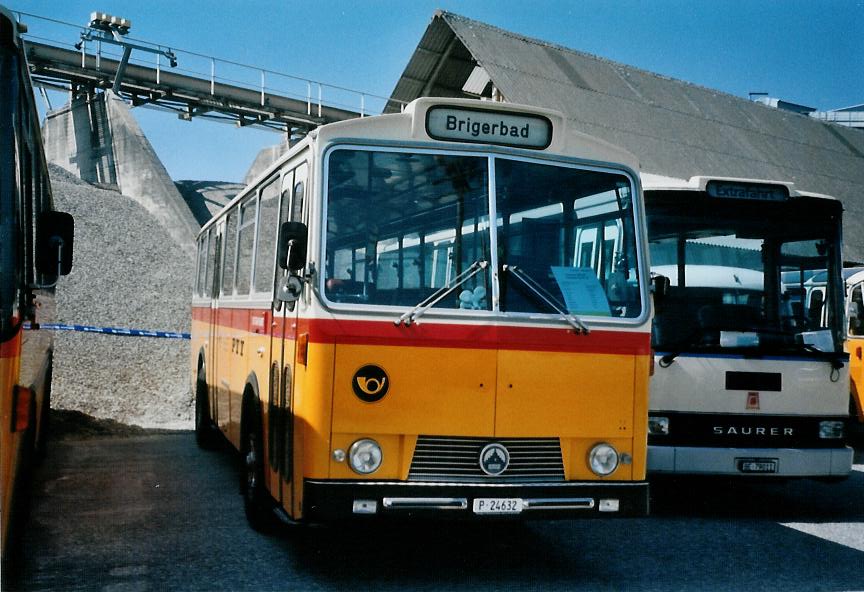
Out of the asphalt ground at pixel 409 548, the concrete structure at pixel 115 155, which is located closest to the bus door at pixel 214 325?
the asphalt ground at pixel 409 548

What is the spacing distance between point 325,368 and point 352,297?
1.58ft

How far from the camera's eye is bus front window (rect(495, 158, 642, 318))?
6.03 meters

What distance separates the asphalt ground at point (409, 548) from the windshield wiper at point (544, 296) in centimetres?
170

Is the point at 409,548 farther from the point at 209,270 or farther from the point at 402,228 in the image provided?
the point at 209,270

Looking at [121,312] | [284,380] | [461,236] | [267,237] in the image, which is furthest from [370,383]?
[121,312]

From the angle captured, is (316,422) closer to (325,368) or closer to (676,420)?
(325,368)

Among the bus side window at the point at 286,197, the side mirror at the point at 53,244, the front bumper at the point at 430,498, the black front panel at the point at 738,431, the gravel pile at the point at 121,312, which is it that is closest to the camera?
the side mirror at the point at 53,244

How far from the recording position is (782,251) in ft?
30.3

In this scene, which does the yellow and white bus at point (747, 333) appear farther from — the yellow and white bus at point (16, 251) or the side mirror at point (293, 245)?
the yellow and white bus at point (16, 251)

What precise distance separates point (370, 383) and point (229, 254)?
4.58 metres

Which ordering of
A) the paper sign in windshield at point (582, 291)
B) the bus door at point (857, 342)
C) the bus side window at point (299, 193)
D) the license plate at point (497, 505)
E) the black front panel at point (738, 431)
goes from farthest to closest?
the bus door at point (857, 342) → the black front panel at point (738, 431) → the bus side window at point (299, 193) → the paper sign in windshield at point (582, 291) → the license plate at point (497, 505)

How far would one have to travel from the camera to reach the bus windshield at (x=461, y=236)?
5.85m

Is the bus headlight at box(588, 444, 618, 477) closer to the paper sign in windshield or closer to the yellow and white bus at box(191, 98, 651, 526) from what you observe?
the yellow and white bus at box(191, 98, 651, 526)

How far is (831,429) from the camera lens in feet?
28.8
